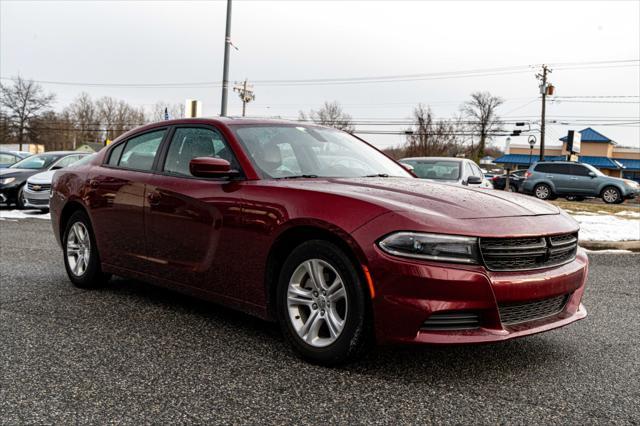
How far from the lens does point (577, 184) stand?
26.1m

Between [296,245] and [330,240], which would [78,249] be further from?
[330,240]

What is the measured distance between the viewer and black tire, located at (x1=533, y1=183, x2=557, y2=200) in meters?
26.3

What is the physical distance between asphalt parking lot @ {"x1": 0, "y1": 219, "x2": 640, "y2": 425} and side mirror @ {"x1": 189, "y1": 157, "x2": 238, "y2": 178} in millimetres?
1093

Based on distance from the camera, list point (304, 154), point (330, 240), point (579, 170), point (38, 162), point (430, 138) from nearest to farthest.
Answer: point (330, 240), point (304, 154), point (38, 162), point (579, 170), point (430, 138)

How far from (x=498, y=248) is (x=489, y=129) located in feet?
249

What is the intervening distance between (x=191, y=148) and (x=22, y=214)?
11497mm

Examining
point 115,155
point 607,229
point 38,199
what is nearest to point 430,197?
point 115,155

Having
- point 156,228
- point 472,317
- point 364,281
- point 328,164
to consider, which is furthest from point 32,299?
point 472,317

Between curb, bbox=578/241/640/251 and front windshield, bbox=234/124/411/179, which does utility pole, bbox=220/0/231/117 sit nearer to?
curb, bbox=578/241/640/251

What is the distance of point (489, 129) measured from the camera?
75.6m

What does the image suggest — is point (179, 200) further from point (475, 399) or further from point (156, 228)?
point (475, 399)

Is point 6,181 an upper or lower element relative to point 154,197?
upper

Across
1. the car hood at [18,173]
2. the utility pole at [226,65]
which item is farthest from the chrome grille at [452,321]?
the car hood at [18,173]

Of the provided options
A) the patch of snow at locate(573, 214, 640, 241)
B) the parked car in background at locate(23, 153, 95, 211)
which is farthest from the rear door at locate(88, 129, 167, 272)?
the parked car in background at locate(23, 153, 95, 211)
